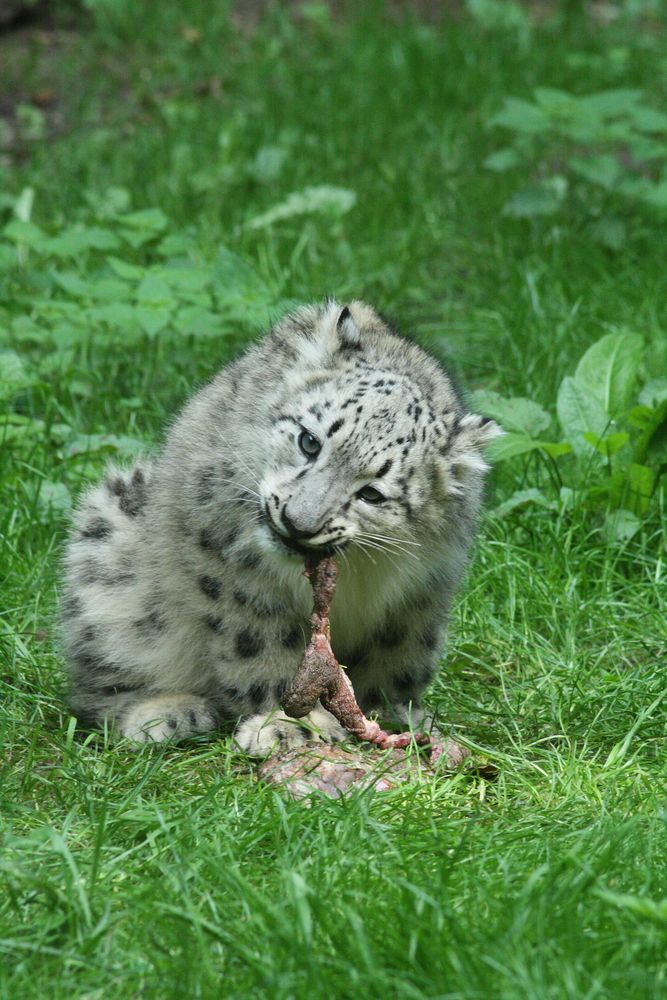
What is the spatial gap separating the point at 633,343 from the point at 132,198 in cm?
389

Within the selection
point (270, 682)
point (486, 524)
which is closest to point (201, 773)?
point (270, 682)

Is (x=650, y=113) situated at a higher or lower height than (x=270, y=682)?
higher

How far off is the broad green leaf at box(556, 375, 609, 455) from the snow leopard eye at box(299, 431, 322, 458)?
2135 mm

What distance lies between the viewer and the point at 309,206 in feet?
28.7

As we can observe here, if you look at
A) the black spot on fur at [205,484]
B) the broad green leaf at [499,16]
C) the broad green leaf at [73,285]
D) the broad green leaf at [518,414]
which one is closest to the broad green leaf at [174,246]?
the broad green leaf at [73,285]

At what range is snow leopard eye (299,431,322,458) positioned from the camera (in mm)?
4375

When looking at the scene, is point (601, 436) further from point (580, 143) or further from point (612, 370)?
point (580, 143)

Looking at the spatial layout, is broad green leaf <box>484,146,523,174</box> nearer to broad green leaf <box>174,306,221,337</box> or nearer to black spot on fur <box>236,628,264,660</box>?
broad green leaf <box>174,306,221,337</box>

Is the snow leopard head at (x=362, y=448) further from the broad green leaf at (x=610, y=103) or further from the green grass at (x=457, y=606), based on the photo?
the broad green leaf at (x=610, y=103)

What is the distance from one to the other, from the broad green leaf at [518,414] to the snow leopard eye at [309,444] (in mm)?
2004

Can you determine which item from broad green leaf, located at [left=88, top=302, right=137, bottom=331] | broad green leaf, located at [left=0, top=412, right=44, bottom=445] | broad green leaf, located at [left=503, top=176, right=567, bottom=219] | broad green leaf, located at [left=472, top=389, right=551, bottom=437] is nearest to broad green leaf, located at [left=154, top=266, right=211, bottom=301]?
broad green leaf, located at [left=88, top=302, right=137, bottom=331]

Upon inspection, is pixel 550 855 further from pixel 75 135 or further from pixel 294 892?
pixel 75 135

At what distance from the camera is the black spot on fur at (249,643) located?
4.74 meters

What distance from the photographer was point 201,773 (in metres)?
4.52
